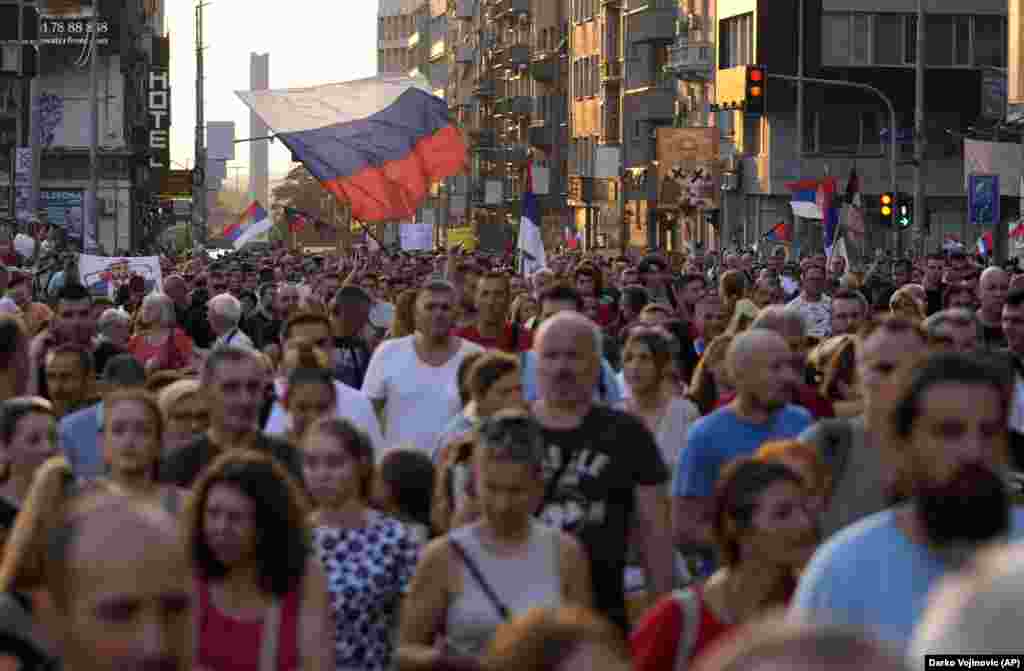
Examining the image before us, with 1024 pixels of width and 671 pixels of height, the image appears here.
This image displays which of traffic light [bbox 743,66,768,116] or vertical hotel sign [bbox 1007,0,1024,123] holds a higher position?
vertical hotel sign [bbox 1007,0,1024,123]

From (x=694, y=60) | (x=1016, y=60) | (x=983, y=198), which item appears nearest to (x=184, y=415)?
(x=983, y=198)

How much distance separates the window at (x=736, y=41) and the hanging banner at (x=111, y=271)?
154ft

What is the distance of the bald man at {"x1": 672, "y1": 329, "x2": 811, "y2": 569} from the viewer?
8195mm

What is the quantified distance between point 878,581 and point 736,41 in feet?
234

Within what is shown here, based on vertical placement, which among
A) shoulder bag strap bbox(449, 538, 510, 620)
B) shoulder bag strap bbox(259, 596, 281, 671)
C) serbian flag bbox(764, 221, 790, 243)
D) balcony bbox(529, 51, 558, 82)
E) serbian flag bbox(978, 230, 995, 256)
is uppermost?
balcony bbox(529, 51, 558, 82)

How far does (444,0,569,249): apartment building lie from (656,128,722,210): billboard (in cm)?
1925

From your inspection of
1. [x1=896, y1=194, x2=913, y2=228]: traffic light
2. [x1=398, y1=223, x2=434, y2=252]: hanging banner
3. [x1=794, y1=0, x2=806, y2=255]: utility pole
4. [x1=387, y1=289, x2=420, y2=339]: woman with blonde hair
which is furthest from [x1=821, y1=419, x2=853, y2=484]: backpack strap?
[x1=398, y1=223, x2=434, y2=252]: hanging banner

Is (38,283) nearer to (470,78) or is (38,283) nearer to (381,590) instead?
(381,590)

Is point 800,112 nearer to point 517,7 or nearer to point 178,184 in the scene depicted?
point 178,184

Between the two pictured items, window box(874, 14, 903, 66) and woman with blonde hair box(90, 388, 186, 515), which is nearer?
woman with blonde hair box(90, 388, 186, 515)

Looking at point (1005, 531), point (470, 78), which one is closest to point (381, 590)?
point (1005, 531)

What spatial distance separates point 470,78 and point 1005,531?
139035mm

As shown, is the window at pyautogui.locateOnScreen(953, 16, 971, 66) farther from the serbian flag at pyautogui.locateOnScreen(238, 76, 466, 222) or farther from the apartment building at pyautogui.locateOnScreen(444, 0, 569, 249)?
the serbian flag at pyautogui.locateOnScreen(238, 76, 466, 222)

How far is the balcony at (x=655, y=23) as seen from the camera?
8544 centimetres
